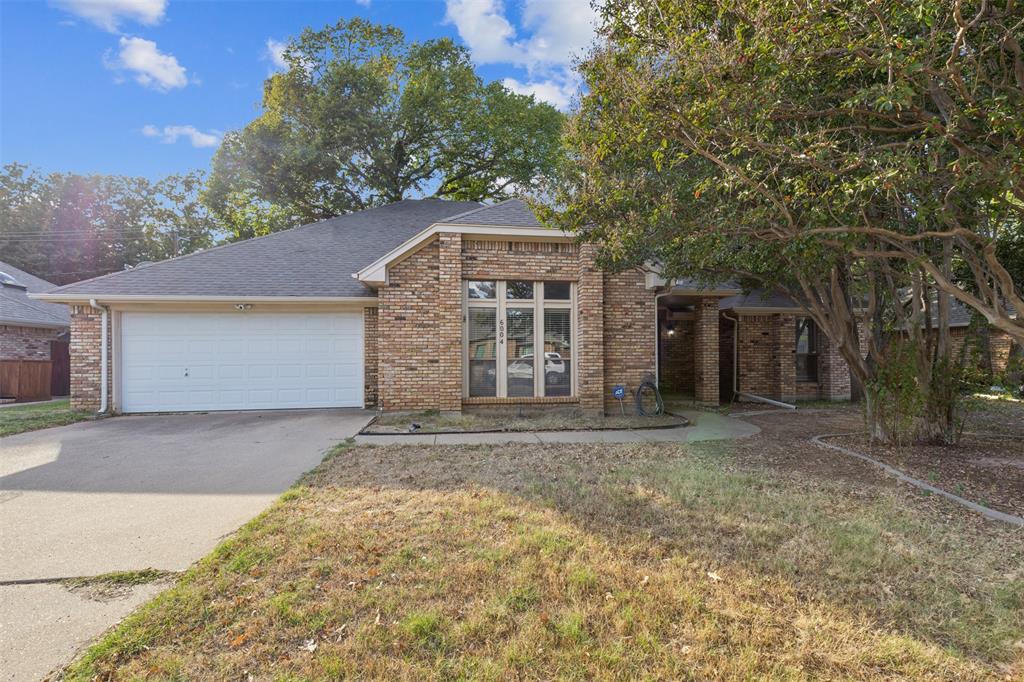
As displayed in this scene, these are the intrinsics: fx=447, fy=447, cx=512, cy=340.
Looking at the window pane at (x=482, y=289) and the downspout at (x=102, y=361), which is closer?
the window pane at (x=482, y=289)

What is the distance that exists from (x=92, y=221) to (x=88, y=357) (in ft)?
84.4

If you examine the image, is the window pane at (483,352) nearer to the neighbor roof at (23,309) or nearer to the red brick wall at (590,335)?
the red brick wall at (590,335)

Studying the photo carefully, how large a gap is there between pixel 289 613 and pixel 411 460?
3229 mm

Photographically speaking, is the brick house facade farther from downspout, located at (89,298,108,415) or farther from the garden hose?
the garden hose

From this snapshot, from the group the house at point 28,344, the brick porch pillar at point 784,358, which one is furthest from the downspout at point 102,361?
the brick porch pillar at point 784,358

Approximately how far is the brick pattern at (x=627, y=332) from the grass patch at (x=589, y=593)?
16.6 ft

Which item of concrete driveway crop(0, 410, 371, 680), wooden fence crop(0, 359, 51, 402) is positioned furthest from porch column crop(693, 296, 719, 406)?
wooden fence crop(0, 359, 51, 402)

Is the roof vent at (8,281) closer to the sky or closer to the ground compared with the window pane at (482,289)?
closer to the sky

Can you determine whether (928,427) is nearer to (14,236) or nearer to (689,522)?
(689,522)

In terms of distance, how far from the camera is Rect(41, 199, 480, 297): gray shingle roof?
964 centimetres

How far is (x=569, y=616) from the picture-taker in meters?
2.45

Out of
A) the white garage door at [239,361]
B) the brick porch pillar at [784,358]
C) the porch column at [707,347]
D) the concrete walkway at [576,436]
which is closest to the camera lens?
the concrete walkway at [576,436]

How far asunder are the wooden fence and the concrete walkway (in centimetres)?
1315

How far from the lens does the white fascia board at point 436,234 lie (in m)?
8.78
